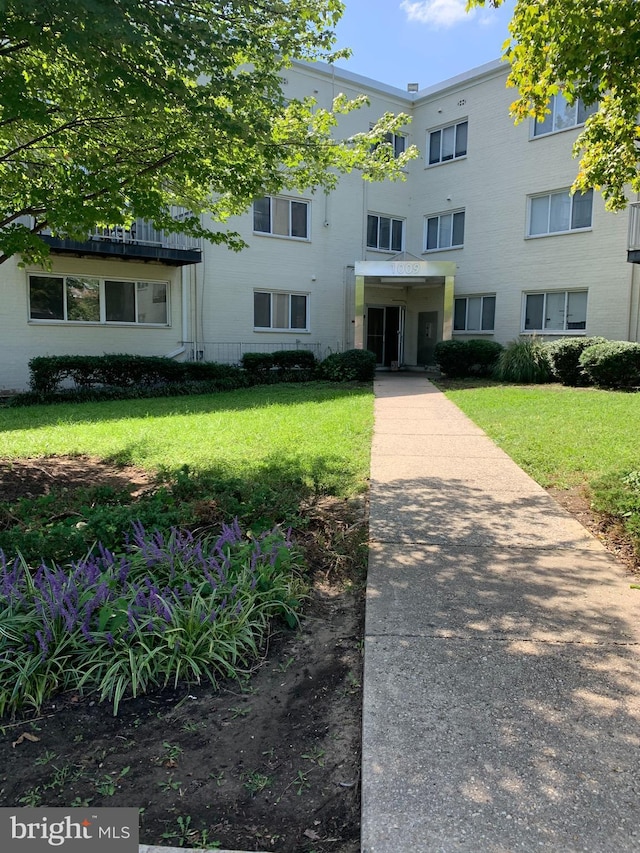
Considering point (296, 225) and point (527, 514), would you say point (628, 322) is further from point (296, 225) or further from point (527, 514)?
point (527, 514)

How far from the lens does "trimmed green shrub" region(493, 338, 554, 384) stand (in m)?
16.8

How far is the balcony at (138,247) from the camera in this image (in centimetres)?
1528

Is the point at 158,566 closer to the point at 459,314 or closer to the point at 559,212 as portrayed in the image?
the point at 559,212

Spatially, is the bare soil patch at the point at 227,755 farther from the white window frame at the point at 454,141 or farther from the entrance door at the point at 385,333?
the white window frame at the point at 454,141

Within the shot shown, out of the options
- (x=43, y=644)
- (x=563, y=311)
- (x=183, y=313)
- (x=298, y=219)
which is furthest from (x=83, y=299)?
(x=43, y=644)

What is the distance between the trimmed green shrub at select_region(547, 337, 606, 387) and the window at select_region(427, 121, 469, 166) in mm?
9218

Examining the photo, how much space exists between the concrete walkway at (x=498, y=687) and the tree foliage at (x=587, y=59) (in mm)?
3800

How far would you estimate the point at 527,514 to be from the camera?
5.53 meters

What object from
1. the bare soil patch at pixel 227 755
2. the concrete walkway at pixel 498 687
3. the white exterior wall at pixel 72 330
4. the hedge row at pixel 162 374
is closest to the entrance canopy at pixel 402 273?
the hedge row at pixel 162 374

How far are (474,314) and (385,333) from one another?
12.6 feet

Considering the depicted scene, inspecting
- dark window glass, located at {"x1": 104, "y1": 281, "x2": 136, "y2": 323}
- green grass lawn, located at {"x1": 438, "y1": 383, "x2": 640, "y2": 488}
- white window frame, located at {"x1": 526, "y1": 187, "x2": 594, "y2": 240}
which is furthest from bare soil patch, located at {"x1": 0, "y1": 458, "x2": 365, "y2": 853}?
white window frame, located at {"x1": 526, "y1": 187, "x2": 594, "y2": 240}

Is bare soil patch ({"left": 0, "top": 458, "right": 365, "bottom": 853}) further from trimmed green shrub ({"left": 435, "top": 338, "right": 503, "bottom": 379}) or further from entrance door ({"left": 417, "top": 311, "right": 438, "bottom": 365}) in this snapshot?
entrance door ({"left": 417, "top": 311, "right": 438, "bottom": 365})

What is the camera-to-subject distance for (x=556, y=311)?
1898cm

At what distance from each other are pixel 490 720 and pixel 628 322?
17091 millimetres
